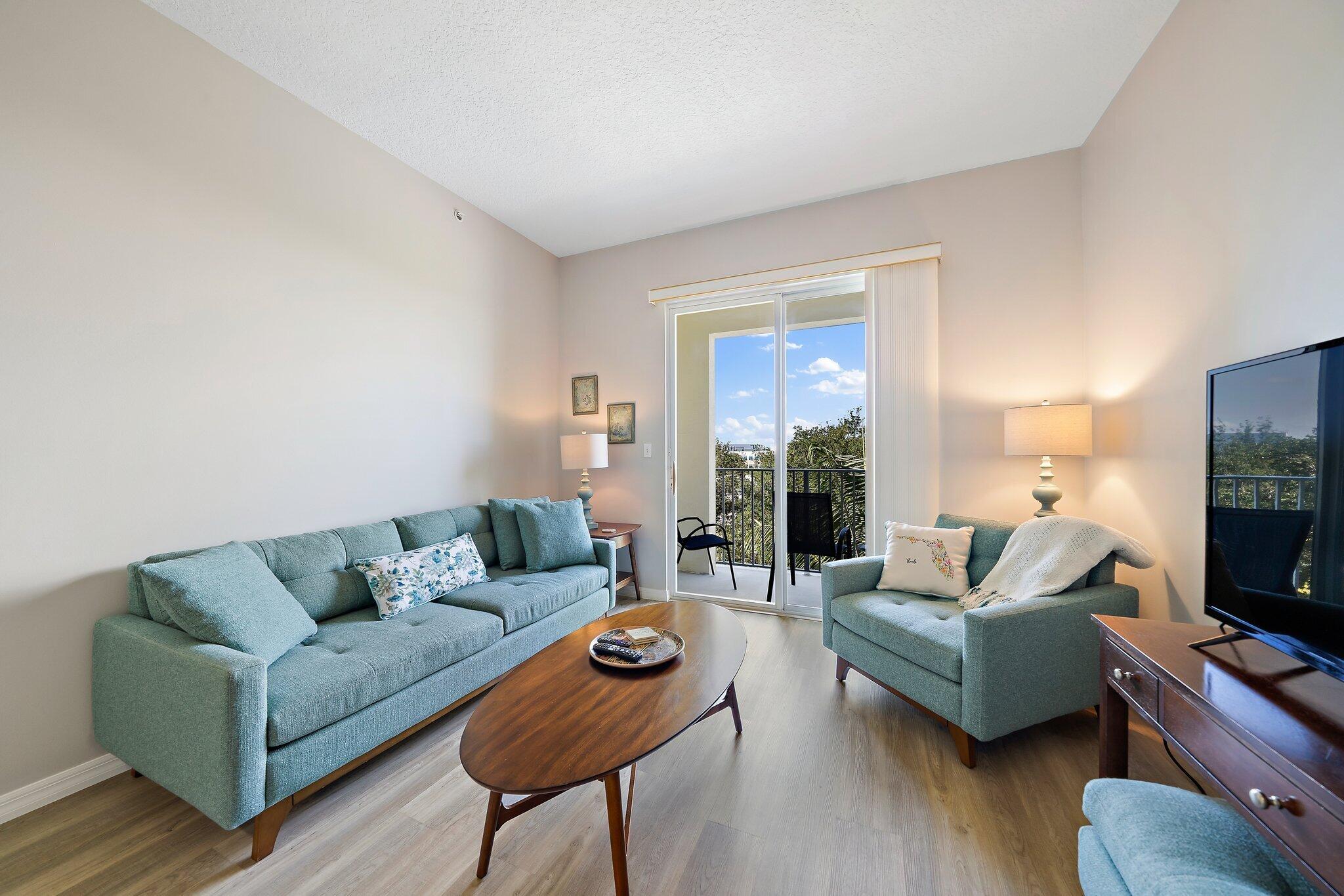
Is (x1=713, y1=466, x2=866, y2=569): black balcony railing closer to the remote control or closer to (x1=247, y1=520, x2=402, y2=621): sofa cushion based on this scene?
the remote control

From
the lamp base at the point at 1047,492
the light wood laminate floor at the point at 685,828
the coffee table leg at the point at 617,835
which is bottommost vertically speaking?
the light wood laminate floor at the point at 685,828

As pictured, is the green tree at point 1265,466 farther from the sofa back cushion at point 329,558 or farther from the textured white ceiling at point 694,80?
the sofa back cushion at point 329,558

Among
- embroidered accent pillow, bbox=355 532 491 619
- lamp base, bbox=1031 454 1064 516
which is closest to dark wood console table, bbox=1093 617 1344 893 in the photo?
lamp base, bbox=1031 454 1064 516

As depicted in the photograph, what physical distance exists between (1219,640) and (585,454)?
3.13 metres

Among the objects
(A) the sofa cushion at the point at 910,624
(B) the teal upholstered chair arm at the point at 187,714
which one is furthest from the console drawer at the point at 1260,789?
(B) the teal upholstered chair arm at the point at 187,714

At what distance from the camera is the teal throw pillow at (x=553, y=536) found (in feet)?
9.52

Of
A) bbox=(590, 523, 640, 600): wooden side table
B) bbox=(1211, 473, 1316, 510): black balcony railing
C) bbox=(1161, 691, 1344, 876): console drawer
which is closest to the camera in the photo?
bbox=(1161, 691, 1344, 876): console drawer

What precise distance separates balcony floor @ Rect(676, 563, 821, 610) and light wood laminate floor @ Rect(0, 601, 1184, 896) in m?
1.44

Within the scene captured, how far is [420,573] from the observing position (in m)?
2.35

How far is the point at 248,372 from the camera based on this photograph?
2.11 m

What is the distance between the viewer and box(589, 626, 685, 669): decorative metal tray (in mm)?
1588

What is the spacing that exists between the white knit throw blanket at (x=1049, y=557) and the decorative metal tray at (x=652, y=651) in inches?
53.2

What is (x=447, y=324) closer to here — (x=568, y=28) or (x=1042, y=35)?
(x=568, y=28)

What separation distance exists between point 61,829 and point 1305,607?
130 inches
